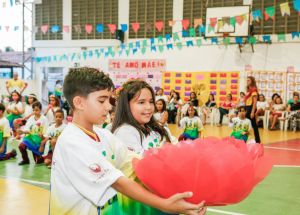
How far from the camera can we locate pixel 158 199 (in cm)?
135

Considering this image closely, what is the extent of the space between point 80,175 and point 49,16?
16.0m

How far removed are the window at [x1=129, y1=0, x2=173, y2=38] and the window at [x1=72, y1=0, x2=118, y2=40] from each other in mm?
795

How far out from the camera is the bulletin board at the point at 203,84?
1315cm

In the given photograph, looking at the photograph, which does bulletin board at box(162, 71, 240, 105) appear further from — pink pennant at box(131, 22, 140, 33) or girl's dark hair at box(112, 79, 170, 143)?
girl's dark hair at box(112, 79, 170, 143)

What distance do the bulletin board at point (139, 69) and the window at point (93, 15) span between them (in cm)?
114

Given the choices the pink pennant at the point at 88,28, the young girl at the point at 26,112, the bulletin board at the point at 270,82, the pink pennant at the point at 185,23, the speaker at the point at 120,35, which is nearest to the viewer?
the young girl at the point at 26,112

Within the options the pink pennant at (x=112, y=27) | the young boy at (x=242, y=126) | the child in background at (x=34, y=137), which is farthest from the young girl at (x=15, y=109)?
the pink pennant at (x=112, y=27)

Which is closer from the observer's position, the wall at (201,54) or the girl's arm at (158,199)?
the girl's arm at (158,199)

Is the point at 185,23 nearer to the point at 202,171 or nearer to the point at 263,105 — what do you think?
the point at 263,105

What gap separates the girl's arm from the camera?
1.29 m

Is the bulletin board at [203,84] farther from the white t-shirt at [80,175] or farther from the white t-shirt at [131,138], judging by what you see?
the white t-shirt at [80,175]

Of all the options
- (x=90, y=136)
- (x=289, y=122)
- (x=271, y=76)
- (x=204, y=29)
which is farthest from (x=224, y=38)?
(x=90, y=136)

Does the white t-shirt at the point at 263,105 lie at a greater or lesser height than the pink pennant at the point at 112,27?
lesser

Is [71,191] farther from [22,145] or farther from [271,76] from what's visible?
[271,76]
